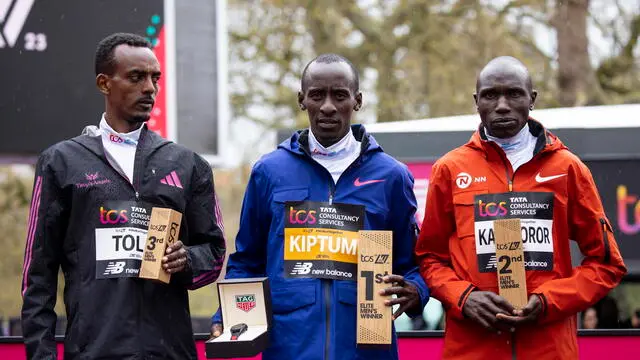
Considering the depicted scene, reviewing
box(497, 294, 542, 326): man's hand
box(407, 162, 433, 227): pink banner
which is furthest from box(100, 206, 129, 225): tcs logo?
box(407, 162, 433, 227): pink banner

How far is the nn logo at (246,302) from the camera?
4.34m

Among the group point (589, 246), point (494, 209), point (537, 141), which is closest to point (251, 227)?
point (494, 209)

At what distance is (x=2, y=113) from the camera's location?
11.3 meters

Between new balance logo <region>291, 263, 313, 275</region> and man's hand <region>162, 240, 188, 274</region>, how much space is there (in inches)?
17.4

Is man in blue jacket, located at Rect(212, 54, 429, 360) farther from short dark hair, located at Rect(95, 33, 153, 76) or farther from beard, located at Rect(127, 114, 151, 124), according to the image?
short dark hair, located at Rect(95, 33, 153, 76)

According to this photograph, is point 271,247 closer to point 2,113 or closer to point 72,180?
point 72,180

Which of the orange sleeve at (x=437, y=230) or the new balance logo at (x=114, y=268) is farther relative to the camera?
the orange sleeve at (x=437, y=230)


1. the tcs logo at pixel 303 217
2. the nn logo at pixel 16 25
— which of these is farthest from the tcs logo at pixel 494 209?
the nn logo at pixel 16 25

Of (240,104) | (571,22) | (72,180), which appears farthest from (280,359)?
(240,104)

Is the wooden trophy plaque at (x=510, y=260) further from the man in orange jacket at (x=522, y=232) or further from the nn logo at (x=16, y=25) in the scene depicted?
the nn logo at (x=16, y=25)

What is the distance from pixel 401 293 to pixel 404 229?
0.34m

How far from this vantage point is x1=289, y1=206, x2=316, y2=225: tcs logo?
14.7ft

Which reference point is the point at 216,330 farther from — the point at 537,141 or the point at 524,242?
the point at 537,141

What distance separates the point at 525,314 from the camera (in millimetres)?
4301
